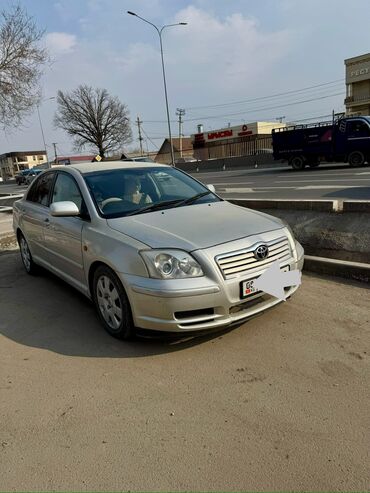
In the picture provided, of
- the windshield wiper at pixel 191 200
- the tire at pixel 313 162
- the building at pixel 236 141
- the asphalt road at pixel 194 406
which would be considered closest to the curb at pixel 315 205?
the asphalt road at pixel 194 406

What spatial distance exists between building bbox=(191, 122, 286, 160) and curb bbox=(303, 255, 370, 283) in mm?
31573

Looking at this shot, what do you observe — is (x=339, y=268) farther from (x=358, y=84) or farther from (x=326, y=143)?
(x=358, y=84)

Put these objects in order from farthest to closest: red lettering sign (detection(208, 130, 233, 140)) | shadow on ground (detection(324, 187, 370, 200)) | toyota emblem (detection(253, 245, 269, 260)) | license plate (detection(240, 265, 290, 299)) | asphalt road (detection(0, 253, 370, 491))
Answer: red lettering sign (detection(208, 130, 233, 140))
shadow on ground (detection(324, 187, 370, 200))
toyota emblem (detection(253, 245, 269, 260))
license plate (detection(240, 265, 290, 299))
asphalt road (detection(0, 253, 370, 491))

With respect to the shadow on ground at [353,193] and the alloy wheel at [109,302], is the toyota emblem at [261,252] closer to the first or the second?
the alloy wheel at [109,302]

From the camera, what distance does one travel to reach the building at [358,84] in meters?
39.2

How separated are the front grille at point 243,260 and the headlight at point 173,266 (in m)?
0.19

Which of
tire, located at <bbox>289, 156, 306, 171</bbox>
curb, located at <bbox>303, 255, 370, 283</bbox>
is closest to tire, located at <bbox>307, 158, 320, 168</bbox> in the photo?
tire, located at <bbox>289, 156, 306, 171</bbox>

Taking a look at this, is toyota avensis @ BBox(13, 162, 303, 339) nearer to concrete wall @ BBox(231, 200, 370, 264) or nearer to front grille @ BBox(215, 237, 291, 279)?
front grille @ BBox(215, 237, 291, 279)

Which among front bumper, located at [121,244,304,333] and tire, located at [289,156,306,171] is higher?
front bumper, located at [121,244,304,333]

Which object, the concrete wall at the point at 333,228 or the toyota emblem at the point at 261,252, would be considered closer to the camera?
the toyota emblem at the point at 261,252

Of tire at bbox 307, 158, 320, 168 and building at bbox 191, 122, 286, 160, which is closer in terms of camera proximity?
tire at bbox 307, 158, 320, 168

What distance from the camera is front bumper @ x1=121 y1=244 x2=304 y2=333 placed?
3061mm

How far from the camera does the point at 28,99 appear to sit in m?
19.3

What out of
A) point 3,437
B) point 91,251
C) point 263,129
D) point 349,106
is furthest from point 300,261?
point 263,129
